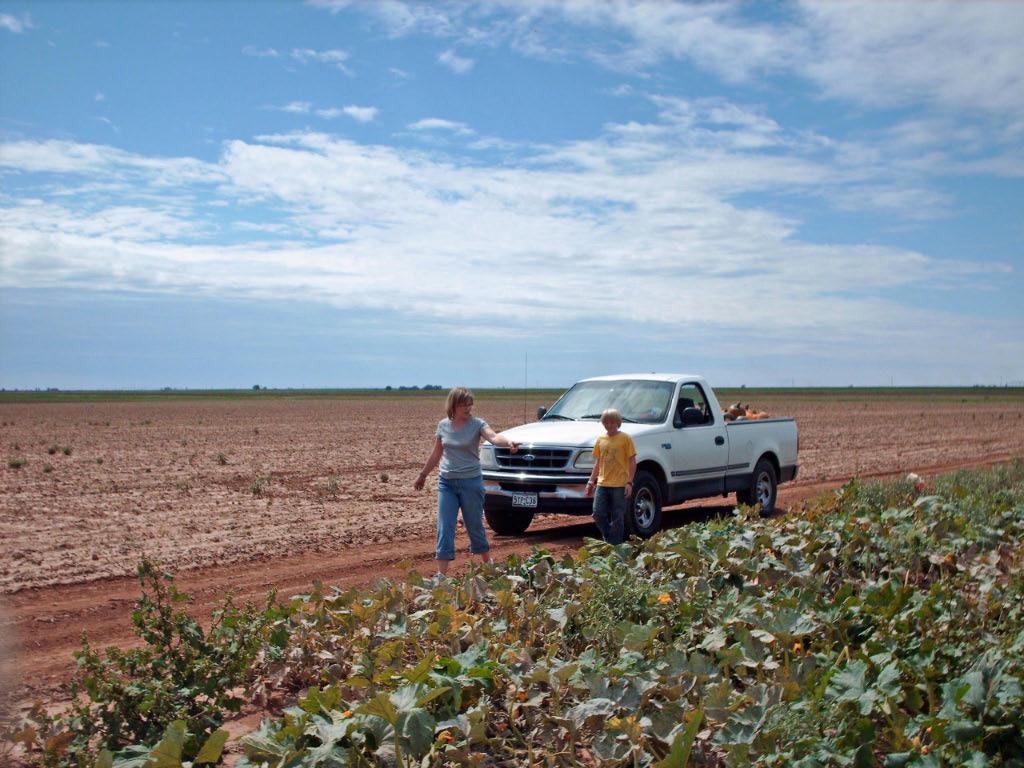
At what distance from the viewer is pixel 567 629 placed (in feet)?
20.9

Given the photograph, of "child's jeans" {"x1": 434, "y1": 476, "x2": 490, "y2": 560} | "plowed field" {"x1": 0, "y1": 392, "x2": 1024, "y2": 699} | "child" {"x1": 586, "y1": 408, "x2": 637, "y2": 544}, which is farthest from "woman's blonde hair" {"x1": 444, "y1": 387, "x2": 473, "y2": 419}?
"child" {"x1": 586, "y1": 408, "x2": 637, "y2": 544}

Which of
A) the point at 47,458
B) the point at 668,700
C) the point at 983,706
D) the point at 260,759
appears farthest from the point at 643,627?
the point at 47,458

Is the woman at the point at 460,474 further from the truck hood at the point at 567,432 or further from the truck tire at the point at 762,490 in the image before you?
the truck tire at the point at 762,490

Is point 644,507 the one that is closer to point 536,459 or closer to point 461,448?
point 536,459

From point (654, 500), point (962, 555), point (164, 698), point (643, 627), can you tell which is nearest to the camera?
point (164, 698)

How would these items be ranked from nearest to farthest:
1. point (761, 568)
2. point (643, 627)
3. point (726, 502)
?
point (643, 627) < point (761, 568) < point (726, 502)

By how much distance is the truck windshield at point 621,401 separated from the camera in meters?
13.0

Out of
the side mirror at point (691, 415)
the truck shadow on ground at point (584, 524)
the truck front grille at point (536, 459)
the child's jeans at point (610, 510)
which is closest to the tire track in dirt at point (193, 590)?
the truck shadow on ground at point (584, 524)

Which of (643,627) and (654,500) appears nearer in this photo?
(643,627)

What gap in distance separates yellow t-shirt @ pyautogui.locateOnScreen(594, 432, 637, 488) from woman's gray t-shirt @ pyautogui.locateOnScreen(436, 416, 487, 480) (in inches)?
71.8

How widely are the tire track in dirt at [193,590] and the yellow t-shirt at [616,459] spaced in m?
1.55

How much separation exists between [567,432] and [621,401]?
136 cm

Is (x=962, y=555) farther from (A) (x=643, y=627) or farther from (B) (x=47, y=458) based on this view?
(B) (x=47, y=458)

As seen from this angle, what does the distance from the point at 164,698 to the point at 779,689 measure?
3181 mm
